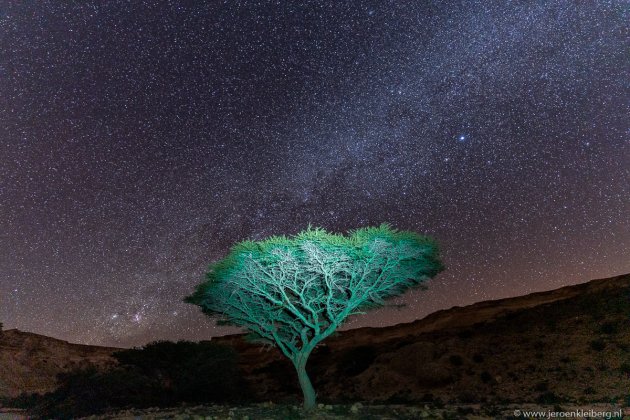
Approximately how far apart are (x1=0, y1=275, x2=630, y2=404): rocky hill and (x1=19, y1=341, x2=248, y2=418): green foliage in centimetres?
444

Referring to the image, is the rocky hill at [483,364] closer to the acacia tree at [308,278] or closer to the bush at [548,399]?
the bush at [548,399]

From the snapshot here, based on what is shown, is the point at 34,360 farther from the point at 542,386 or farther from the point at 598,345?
the point at 598,345

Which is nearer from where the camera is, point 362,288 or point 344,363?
point 362,288

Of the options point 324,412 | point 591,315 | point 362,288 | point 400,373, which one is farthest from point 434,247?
point 591,315

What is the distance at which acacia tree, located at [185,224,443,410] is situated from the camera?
2097cm

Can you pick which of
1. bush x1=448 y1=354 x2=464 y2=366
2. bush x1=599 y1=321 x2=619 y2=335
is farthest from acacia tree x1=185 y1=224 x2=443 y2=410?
bush x1=599 y1=321 x2=619 y2=335

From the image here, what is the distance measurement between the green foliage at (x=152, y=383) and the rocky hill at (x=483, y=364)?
4442mm

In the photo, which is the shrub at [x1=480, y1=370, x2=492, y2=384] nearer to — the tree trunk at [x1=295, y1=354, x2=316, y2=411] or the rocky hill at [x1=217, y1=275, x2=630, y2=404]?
the rocky hill at [x1=217, y1=275, x2=630, y2=404]

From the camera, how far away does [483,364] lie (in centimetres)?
3362

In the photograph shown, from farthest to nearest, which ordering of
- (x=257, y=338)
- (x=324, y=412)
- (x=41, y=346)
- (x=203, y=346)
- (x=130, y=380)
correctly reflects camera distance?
1. (x=41, y=346)
2. (x=203, y=346)
3. (x=130, y=380)
4. (x=257, y=338)
5. (x=324, y=412)

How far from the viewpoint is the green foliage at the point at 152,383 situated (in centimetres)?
2527

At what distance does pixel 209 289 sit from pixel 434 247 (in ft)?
45.0

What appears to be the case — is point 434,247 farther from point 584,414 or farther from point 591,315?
point 591,315

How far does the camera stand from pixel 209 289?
81.2 ft
